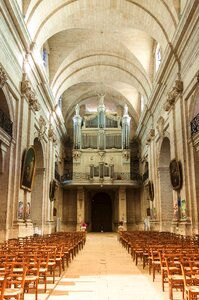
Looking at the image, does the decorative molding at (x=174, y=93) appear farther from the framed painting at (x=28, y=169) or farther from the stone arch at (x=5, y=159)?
the stone arch at (x=5, y=159)

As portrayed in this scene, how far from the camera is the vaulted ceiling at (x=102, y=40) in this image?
16.8 metres

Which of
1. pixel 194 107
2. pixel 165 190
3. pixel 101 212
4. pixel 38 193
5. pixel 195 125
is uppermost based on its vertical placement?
pixel 194 107

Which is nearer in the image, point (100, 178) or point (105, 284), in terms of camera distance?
point (105, 284)

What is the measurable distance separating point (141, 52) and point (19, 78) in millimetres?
10243

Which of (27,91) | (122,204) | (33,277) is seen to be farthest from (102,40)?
(33,277)

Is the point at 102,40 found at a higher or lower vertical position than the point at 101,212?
higher

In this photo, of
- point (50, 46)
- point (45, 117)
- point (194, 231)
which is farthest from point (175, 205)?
point (50, 46)

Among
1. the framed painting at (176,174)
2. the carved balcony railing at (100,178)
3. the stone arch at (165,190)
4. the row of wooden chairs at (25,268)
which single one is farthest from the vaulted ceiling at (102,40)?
the row of wooden chairs at (25,268)

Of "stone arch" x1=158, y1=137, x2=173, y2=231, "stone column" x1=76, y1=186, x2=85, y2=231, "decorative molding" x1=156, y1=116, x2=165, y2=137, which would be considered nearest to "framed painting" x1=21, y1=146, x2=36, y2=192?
"decorative molding" x1=156, y1=116, x2=165, y2=137

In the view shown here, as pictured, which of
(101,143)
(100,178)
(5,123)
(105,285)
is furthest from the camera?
(101,143)

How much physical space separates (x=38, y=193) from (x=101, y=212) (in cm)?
1419

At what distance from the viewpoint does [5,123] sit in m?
13.2

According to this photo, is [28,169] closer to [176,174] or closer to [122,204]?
[176,174]

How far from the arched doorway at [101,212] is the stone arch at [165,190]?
44.4 feet
